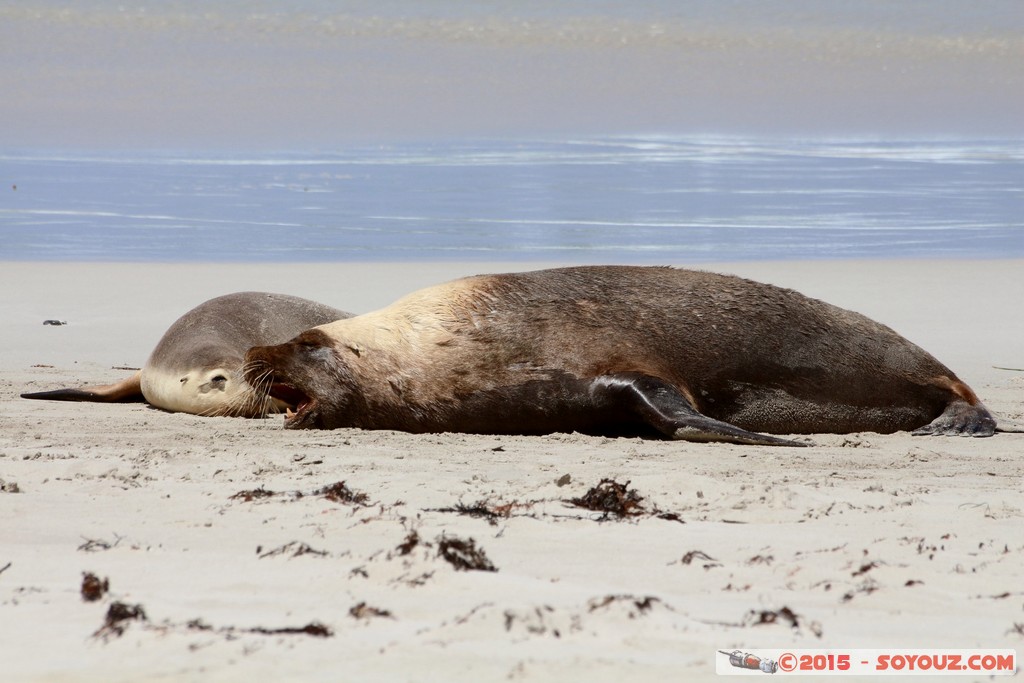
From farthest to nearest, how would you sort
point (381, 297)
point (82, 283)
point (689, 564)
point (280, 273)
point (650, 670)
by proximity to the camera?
point (280, 273)
point (82, 283)
point (381, 297)
point (689, 564)
point (650, 670)

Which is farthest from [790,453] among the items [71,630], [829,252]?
[829,252]

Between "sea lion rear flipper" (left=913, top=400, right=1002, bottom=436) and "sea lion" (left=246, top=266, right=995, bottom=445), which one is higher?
"sea lion" (left=246, top=266, right=995, bottom=445)

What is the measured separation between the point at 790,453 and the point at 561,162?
3604 centimetres

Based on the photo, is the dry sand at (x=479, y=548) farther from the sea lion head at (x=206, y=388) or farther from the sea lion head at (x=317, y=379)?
the sea lion head at (x=206, y=388)

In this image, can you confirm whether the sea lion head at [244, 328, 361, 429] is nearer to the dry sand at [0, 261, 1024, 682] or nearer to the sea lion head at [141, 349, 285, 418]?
the dry sand at [0, 261, 1024, 682]

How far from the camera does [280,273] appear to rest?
50.4ft

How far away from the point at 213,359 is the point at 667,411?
2.97 metres

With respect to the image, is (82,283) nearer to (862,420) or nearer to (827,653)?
(862,420)

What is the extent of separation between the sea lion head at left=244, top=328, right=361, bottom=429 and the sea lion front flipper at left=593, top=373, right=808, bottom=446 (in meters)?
1.26

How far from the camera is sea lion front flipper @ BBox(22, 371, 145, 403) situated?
7.96 metres
